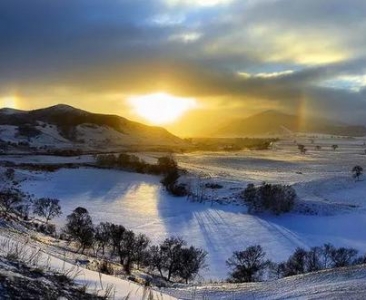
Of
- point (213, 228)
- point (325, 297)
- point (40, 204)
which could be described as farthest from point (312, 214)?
point (325, 297)

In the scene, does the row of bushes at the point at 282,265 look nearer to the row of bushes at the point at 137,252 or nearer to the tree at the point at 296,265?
the tree at the point at 296,265

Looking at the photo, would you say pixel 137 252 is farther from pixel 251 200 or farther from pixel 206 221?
pixel 251 200

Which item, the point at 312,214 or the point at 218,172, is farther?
the point at 218,172

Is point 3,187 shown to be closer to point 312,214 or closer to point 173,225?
point 173,225

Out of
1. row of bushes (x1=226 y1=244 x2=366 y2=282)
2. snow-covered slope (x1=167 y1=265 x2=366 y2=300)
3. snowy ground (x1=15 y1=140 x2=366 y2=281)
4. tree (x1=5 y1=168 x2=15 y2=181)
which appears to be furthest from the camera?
tree (x1=5 y1=168 x2=15 y2=181)

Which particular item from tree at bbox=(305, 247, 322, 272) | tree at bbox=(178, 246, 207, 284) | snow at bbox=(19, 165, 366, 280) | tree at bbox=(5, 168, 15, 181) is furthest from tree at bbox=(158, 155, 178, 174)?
tree at bbox=(178, 246, 207, 284)

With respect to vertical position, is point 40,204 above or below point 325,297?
below

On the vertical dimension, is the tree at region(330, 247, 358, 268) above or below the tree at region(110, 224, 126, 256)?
below

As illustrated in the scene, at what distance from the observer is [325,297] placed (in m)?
10.5

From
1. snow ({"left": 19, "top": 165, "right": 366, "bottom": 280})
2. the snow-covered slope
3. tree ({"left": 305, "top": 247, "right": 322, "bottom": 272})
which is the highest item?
the snow-covered slope

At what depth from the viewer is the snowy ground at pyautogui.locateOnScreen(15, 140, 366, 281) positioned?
6334cm

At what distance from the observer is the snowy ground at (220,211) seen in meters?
63.3

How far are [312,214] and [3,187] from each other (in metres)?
59.6

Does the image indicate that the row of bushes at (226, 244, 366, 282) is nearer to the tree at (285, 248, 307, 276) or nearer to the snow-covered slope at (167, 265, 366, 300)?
the tree at (285, 248, 307, 276)
